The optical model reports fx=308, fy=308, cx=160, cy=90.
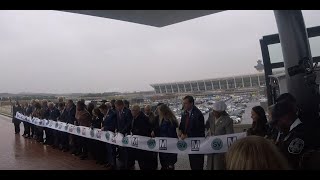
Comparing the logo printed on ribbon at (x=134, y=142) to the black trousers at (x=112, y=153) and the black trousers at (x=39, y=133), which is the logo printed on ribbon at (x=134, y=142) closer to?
the black trousers at (x=112, y=153)

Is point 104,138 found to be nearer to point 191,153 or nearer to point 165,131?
point 165,131

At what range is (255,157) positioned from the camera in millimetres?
1648

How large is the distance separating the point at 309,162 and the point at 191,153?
3344 millimetres

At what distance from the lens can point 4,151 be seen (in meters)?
10.4

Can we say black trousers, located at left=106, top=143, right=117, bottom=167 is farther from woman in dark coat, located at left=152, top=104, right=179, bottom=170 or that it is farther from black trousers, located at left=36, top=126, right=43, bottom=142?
black trousers, located at left=36, top=126, right=43, bottom=142

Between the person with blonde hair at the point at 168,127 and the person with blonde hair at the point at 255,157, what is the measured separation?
4460 millimetres

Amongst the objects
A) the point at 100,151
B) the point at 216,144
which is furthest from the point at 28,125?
the point at 216,144

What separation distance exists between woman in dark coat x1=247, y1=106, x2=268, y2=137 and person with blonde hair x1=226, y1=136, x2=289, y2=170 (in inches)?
112

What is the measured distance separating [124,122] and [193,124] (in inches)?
74.1

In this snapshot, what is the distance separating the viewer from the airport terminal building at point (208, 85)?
9172mm

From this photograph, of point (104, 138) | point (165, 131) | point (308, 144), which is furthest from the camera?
point (104, 138)

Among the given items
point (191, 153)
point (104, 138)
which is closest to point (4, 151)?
point (104, 138)

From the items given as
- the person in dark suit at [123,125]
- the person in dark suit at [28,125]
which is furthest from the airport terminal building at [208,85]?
the person in dark suit at [28,125]
